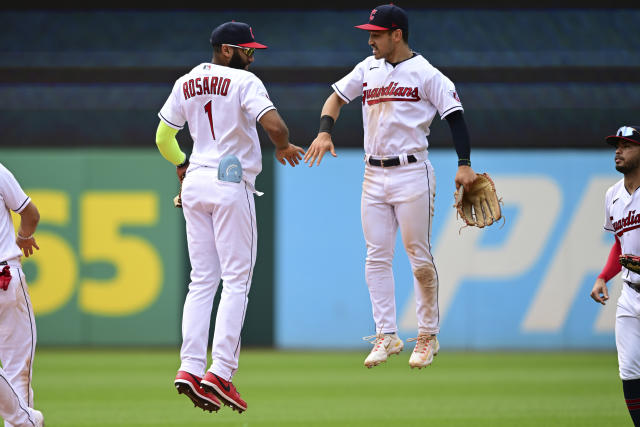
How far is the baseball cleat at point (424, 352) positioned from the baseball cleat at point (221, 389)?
1110mm

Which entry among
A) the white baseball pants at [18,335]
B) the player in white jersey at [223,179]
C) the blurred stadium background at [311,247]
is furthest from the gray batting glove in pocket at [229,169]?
the blurred stadium background at [311,247]

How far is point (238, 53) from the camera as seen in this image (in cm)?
568

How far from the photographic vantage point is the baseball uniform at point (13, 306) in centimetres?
572

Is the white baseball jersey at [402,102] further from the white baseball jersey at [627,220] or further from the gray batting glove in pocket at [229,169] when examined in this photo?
the white baseball jersey at [627,220]

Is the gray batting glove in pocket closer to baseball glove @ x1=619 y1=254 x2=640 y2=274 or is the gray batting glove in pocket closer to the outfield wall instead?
baseball glove @ x1=619 y1=254 x2=640 y2=274

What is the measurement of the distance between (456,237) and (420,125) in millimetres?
7108

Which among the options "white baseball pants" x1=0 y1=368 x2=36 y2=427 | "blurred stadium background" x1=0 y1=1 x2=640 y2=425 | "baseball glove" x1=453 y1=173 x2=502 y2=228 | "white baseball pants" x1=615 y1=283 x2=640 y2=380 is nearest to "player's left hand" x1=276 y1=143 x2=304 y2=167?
"baseball glove" x1=453 y1=173 x2=502 y2=228

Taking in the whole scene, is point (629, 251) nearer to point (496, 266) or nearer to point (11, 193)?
point (11, 193)

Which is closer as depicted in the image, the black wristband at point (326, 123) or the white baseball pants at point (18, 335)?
the white baseball pants at point (18, 335)

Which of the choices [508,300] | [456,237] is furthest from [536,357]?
[456,237]

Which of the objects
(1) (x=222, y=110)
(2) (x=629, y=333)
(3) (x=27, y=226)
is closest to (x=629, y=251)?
(2) (x=629, y=333)

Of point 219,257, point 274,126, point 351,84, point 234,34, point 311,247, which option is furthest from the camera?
point 311,247

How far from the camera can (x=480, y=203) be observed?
5.84 meters

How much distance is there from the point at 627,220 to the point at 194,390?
290cm
